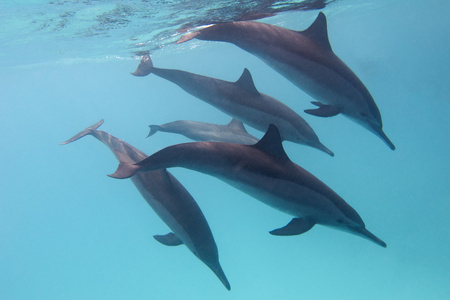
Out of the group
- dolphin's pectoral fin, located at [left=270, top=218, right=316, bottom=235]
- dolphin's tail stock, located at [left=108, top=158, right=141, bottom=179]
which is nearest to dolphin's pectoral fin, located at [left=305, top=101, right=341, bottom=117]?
dolphin's pectoral fin, located at [left=270, top=218, right=316, bottom=235]

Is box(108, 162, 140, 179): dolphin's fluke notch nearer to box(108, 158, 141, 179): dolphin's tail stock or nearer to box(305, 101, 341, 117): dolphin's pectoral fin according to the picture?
box(108, 158, 141, 179): dolphin's tail stock

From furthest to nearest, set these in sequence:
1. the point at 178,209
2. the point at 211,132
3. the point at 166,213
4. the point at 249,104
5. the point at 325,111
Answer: the point at 211,132, the point at 249,104, the point at 325,111, the point at 166,213, the point at 178,209

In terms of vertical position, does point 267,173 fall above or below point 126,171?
below

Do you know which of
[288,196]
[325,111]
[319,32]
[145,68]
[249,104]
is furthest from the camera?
[145,68]

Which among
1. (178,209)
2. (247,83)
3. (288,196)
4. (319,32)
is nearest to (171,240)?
(178,209)

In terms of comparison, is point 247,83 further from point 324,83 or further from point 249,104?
point 324,83

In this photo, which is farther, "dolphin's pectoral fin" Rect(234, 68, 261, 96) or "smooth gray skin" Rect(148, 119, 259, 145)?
"smooth gray skin" Rect(148, 119, 259, 145)

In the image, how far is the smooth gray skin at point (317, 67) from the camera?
4422 millimetres

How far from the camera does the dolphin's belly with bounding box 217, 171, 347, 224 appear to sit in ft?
12.4

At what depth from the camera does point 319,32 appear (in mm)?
4543

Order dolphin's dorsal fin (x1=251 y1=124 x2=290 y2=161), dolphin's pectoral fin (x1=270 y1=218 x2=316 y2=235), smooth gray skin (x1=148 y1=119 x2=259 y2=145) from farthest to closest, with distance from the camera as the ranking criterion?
smooth gray skin (x1=148 y1=119 x2=259 y2=145) → dolphin's pectoral fin (x1=270 y1=218 x2=316 y2=235) → dolphin's dorsal fin (x1=251 y1=124 x2=290 y2=161)

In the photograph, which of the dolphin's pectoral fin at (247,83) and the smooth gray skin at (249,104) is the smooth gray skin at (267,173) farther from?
the dolphin's pectoral fin at (247,83)

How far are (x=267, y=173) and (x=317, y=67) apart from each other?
5.77 ft

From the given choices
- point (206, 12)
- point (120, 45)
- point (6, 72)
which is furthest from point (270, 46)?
point (6, 72)
